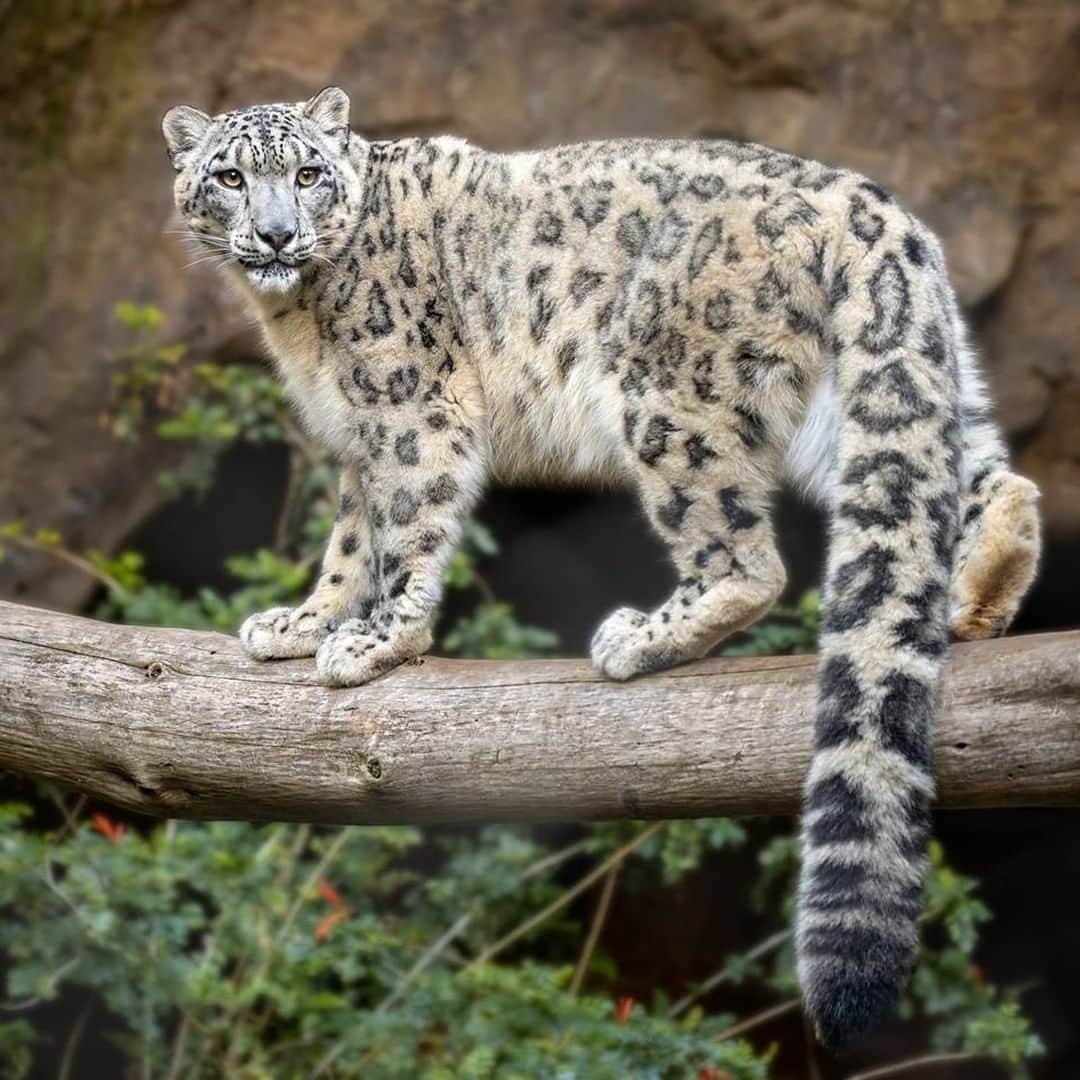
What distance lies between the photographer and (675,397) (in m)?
3.46

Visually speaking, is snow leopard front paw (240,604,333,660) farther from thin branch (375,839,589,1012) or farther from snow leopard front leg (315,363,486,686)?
thin branch (375,839,589,1012)

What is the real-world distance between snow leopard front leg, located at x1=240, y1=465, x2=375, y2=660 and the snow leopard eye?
0.73 m

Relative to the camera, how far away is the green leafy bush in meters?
4.55

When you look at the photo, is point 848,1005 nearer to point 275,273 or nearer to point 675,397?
point 675,397

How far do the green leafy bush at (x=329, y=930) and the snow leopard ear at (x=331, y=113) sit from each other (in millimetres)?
1713

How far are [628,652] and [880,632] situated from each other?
0.55 meters

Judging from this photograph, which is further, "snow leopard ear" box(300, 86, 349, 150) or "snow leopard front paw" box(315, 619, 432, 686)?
"snow leopard ear" box(300, 86, 349, 150)

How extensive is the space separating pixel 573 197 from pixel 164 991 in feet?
8.33

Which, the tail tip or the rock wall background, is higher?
the rock wall background

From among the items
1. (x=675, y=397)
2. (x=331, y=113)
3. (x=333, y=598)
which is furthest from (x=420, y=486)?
(x=331, y=113)

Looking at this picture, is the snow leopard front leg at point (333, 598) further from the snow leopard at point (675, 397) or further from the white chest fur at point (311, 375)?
the white chest fur at point (311, 375)

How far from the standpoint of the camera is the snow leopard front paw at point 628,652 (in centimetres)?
331

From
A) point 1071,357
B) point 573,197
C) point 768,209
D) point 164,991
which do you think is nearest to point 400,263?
point 573,197

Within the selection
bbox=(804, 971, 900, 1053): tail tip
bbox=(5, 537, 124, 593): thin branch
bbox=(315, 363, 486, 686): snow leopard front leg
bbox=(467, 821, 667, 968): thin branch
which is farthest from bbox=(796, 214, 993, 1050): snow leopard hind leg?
bbox=(5, 537, 124, 593): thin branch
